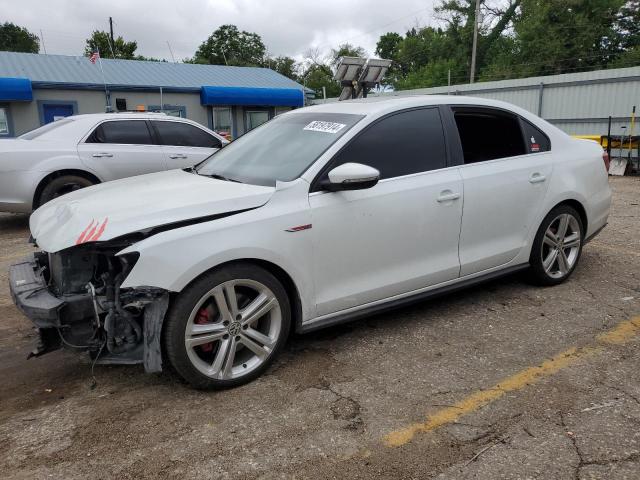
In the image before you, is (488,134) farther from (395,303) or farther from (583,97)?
(583,97)

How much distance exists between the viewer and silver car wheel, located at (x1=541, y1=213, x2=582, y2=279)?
451 cm

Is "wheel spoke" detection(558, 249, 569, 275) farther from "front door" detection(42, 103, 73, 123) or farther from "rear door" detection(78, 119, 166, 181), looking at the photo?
"front door" detection(42, 103, 73, 123)

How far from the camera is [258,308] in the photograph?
3.05 meters

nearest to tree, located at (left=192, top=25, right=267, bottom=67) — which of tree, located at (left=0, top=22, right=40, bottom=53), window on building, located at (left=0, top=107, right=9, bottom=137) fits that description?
tree, located at (left=0, top=22, right=40, bottom=53)

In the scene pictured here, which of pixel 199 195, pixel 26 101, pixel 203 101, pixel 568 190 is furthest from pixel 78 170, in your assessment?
pixel 203 101

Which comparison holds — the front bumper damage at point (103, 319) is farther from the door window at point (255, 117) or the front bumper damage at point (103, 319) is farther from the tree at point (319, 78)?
the tree at point (319, 78)

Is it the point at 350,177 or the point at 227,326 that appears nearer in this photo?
the point at 227,326

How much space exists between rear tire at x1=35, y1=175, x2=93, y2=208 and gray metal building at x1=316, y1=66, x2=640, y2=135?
14.4 meters

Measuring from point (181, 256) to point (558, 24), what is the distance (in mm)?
43087

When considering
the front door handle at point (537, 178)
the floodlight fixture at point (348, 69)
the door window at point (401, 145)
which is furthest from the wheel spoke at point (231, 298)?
the floodlight fixture at point (348, 69)

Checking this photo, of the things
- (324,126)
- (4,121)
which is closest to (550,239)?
(324,126)

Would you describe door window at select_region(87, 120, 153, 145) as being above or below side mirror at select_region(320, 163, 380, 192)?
above

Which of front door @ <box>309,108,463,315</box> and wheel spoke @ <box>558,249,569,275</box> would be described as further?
wheel spoke @ <box>558,249,569,275</box>

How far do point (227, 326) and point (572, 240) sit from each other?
325 centimetres
